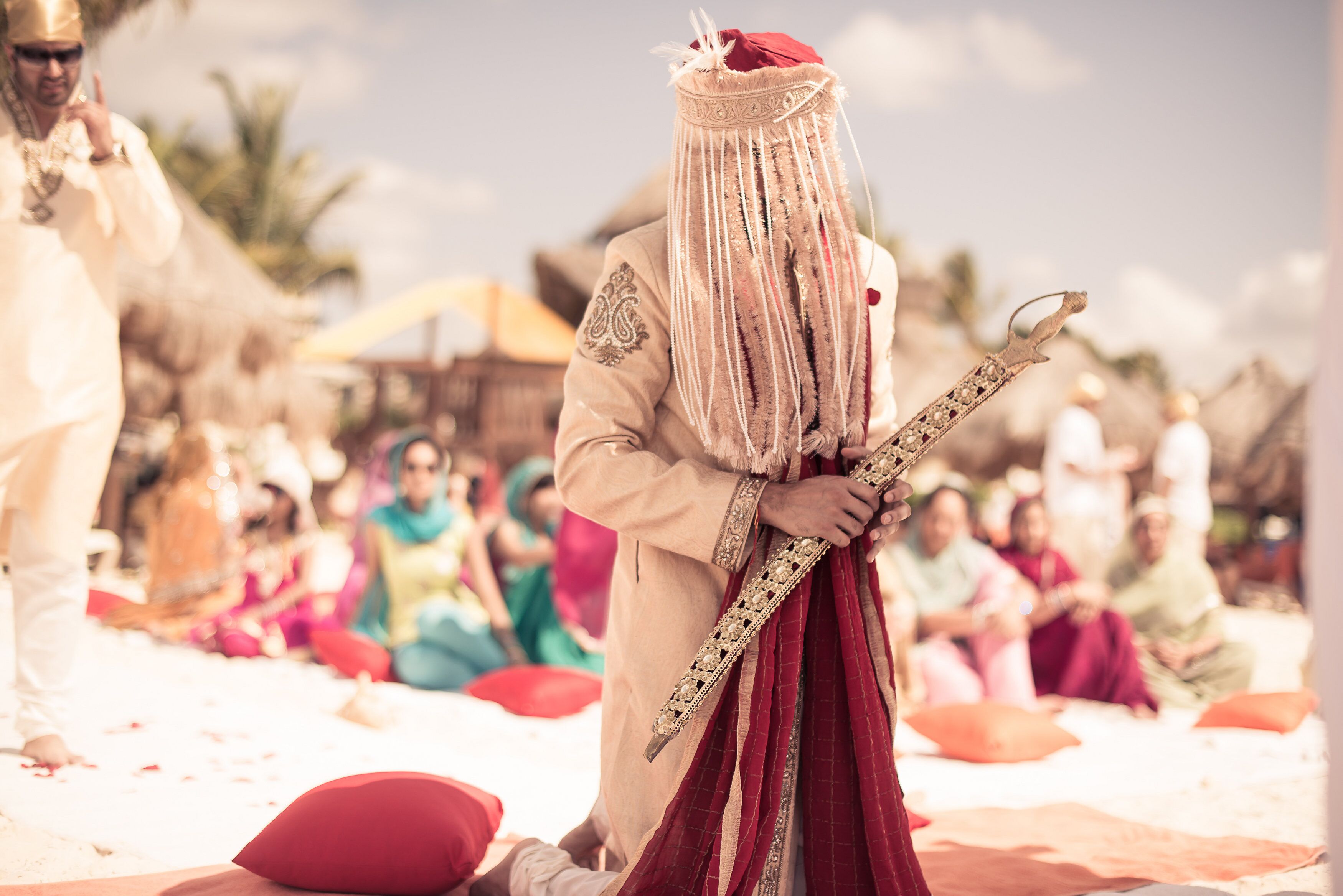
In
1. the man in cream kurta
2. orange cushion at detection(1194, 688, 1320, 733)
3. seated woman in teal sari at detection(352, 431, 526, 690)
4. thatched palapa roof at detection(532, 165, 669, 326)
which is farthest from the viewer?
thatched palapa roof at detection(532, 165, 669, 326)

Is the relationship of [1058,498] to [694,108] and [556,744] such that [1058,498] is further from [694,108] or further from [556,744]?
[694,108]

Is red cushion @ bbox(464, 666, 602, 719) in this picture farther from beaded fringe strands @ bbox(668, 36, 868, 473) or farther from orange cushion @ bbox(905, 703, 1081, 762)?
beaded fringe strands @ bbox(668, 36, 868, 473)

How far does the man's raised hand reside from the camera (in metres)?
2.59

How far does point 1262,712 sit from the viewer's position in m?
4.73

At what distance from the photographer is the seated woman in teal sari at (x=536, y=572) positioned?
548 cm

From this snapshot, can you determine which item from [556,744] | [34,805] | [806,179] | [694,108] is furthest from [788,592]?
[556,744]

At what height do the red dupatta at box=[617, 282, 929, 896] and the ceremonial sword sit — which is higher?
the ceremonial sword

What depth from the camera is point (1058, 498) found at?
766cm

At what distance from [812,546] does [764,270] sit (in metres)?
0.52

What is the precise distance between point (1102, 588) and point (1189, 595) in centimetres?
72

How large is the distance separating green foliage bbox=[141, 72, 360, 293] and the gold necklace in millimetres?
20025

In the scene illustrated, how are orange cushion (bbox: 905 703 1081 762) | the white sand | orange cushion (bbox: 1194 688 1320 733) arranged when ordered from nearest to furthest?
the white sand, orange cushion (bbox: 905 703 1081 762), orange cushion (bbox: 1194 688 1320 733)

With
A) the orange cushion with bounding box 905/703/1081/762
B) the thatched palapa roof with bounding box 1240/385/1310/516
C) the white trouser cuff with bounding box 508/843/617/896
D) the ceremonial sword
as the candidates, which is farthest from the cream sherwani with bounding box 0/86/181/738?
the thatched palapa roof with bounding box 1240/385/1310/516

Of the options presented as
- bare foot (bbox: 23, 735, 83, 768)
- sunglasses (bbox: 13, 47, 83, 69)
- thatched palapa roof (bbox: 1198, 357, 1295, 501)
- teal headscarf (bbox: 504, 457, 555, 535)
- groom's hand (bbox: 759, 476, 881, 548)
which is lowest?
bare foot (bbox: 23, 735, 83, 768)
